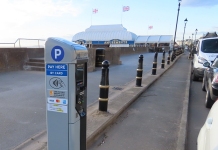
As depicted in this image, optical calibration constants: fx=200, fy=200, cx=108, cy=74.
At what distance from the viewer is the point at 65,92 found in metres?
2.25

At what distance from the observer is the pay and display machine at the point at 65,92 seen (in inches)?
87.1

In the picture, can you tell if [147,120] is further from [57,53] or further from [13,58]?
[13,58]

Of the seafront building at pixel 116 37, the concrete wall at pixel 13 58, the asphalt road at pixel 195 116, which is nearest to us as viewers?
the asphalt road at pixel 195 116

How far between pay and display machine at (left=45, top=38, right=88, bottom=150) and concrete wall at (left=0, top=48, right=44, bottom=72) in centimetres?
941

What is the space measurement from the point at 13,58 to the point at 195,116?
976 cm

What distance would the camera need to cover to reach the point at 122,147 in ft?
11.2

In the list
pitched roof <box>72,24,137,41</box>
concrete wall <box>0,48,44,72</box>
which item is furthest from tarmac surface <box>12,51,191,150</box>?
pitched roof <box>72,24,137,41</box>

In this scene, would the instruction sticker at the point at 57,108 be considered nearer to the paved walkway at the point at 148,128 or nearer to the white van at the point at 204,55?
the paved walkway at the point at 148,128

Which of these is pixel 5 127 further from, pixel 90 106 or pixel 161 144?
pixel 161 144

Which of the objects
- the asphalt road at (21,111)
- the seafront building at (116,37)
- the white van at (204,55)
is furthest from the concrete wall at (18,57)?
the seafront building at (116,37)

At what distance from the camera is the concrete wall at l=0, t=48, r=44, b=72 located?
10.5 metres

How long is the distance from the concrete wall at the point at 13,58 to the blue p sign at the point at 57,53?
31.1 feet

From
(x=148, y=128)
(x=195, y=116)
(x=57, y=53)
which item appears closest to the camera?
(x=57, y=53)

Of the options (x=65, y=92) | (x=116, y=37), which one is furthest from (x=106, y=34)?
(x=65, y=92)
